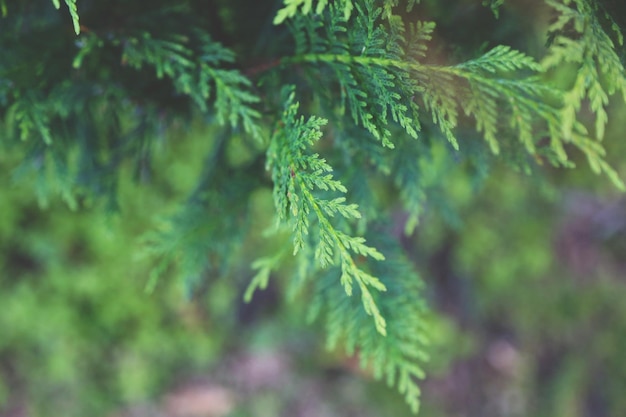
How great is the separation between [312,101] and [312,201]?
0.80m

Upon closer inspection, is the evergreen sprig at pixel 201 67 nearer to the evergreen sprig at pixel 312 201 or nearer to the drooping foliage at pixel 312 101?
the drooping foliage at pixel 312 101

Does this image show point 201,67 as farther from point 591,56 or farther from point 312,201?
point 591,56

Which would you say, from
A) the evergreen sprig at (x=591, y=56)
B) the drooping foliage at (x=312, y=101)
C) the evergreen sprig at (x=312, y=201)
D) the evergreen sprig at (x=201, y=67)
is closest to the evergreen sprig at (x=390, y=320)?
the drooping foliage at (x=312, y=101)

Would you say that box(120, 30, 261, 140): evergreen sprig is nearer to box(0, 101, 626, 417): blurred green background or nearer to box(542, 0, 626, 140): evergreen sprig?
box(542, 0, 626, 140): evergreen sprig

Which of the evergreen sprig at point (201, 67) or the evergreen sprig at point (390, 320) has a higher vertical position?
the evergreen sprig at point (201, 67)

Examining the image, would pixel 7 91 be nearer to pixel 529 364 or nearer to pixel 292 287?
pixel 292 287

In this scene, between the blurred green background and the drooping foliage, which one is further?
the blurred green background

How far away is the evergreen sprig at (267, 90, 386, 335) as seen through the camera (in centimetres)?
123

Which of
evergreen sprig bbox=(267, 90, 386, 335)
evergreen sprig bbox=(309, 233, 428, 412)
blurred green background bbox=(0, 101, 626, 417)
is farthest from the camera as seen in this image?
blurred green background bbox=(0, 101, 626, 417)

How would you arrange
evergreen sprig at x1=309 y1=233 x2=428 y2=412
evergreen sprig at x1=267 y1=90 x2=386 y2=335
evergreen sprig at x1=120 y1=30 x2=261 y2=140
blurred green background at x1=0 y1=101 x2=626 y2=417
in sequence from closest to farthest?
evergreen sprig at x1=267 y1=90 x2=386 y2=335 < evergreen sprig at x1=120 y1=30 x2=261 y2=140 < evergreen sprig at x1=309 y1=233 x2=428 y2=412 < blurred green background at x1=0 y1=101 x2=626 y2=417

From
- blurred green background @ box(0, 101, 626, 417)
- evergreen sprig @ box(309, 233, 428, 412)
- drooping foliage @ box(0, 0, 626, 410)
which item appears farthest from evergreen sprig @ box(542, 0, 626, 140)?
blurred green background @ box(0, 101, 626, 417)

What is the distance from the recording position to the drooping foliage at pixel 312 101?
4.37 feet

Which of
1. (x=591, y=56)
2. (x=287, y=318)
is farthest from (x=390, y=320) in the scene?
(x=287, y=318)

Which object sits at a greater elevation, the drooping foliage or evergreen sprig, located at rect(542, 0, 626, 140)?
evergreen sprig, located at rect(542, 0, 626, 140)
